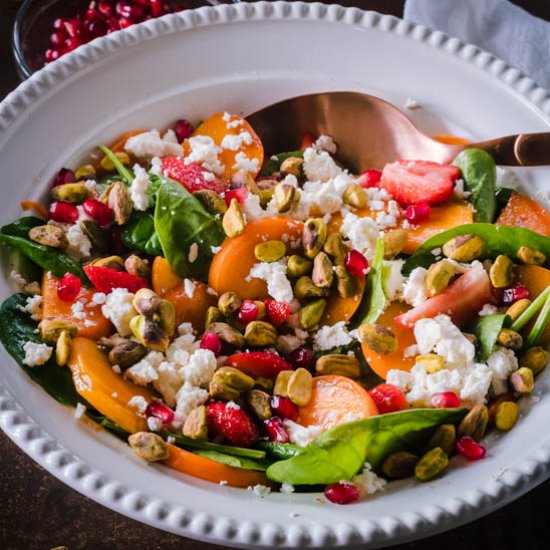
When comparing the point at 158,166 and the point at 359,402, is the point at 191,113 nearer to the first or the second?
the point at 158,166

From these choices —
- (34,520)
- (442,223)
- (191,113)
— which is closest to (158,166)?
(191,113)

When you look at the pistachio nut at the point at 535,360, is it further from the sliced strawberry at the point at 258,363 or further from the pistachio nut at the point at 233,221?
the pistachio nut at the point at 233,221

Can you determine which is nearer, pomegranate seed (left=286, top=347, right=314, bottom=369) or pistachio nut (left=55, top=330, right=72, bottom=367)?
pistachio nut (left=55, top=330, right=72, bottom=367)

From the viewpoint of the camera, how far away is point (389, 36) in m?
3.59

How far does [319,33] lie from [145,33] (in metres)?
→ 0.72

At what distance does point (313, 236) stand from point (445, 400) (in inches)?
29.3

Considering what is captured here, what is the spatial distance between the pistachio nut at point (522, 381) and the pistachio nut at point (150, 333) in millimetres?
1097

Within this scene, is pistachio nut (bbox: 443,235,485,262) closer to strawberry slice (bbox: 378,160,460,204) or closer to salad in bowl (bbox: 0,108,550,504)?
salad in bowl (bbox: 0,108,550,504)

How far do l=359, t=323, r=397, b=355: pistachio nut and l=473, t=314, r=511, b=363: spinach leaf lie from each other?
0.28 meters

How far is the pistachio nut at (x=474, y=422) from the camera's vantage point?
8.46 feet

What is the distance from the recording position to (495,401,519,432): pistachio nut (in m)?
2.64

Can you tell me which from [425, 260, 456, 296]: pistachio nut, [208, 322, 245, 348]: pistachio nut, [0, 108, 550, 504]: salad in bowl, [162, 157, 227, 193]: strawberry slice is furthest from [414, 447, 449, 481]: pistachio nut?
[162, 157, 227, 193]: strawberry slice

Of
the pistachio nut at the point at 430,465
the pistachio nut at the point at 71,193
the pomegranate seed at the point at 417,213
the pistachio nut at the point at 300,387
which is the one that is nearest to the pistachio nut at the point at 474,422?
the pistachio nut at the point at 430,465

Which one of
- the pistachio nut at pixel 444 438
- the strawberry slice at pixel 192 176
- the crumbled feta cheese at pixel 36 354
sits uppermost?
the pistachio nut at pixel 444 438
